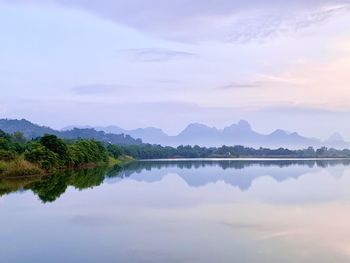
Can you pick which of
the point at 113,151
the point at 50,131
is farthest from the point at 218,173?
the point at 50,131

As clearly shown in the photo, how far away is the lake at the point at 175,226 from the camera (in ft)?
25.6

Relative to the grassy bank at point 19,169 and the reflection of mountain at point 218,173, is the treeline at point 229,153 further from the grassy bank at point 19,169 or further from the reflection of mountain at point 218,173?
the grassy bank at point 19,169

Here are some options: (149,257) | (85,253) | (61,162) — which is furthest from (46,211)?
(61,162)

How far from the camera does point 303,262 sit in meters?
7.25

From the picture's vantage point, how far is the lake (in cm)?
781

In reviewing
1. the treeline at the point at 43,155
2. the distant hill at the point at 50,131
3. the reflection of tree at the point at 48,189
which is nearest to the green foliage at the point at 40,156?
the treeline at the point at 43,155

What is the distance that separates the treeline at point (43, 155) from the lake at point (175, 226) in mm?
6762

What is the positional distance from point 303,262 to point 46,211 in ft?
27.5

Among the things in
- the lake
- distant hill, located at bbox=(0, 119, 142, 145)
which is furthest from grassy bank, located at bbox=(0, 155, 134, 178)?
distant hill, located at bbox=(0, 119, 142, 145)

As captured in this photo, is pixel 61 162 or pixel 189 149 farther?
pixel 189 149

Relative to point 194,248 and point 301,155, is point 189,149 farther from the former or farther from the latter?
point 194,248

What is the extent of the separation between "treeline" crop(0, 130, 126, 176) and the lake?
676 centimetres

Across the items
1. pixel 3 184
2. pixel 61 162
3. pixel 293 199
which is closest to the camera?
pixel 293 199

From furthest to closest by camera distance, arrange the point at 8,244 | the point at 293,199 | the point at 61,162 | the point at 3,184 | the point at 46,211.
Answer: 1. the point at 61,162
2. the point at 3,184
3. the point at 293,199
4. the point at 46,211
5. the point at 8,244
